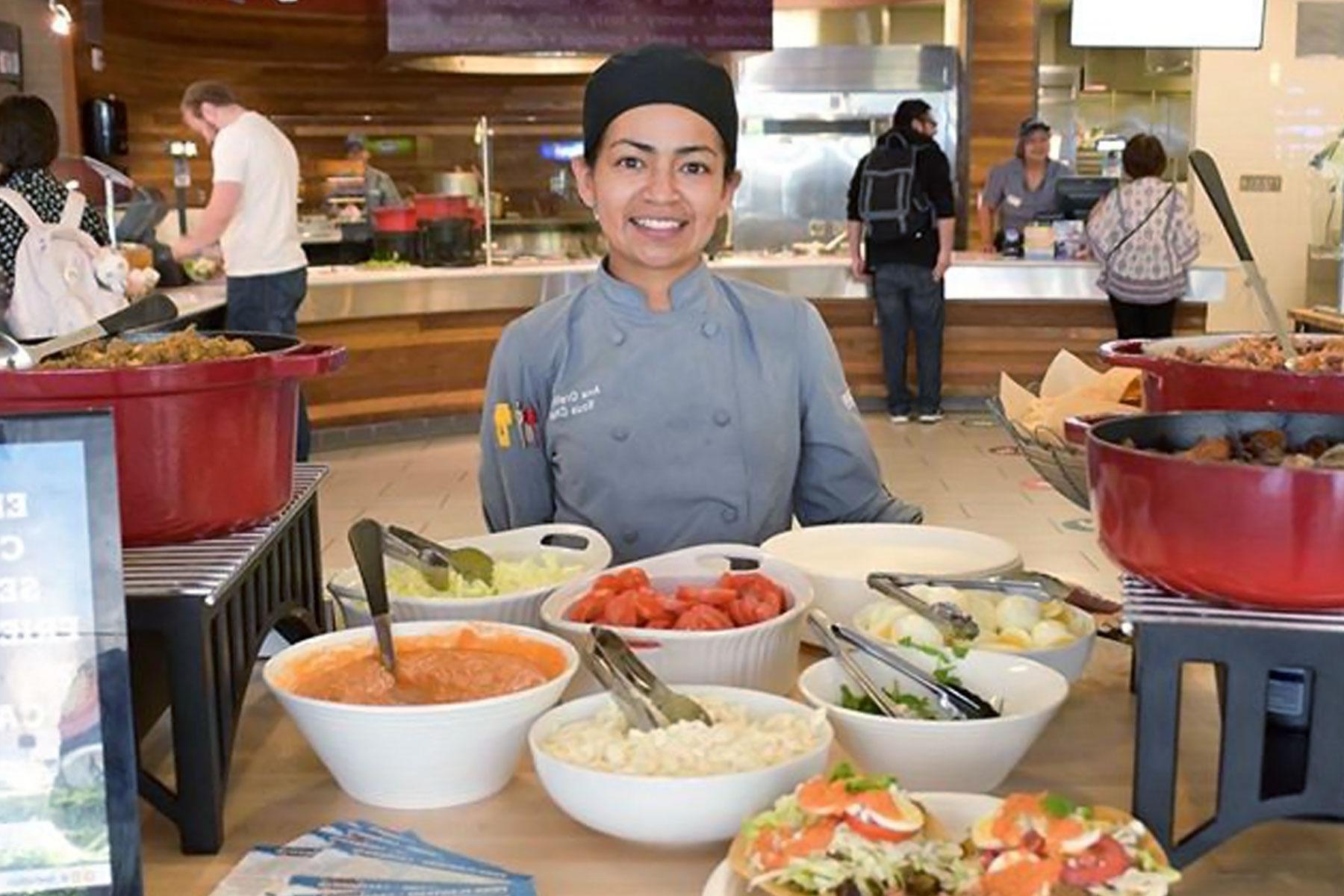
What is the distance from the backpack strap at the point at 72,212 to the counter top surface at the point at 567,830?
13.2 feet

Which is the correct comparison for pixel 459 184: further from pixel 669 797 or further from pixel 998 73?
pixel 669 797

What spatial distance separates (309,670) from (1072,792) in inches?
29.0

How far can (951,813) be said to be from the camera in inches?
44.8

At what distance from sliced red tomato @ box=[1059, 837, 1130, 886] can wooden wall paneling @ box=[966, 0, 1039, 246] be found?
9.80m

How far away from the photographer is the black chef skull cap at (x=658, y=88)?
6.14 ft

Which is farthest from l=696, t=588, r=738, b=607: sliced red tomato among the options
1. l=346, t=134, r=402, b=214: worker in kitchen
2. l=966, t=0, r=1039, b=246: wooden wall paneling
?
l=966, t=0, r=1039, b=246: wooden wall paneling

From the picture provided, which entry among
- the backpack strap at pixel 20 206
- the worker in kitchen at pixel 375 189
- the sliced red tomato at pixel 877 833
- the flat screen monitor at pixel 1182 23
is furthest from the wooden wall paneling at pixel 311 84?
the sliced red tomato at pixel 877 833

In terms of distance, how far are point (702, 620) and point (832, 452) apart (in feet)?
2.46

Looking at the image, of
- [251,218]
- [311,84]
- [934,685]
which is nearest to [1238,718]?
[934,685]

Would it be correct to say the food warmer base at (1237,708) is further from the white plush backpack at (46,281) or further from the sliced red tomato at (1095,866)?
the white plush backpack at (46,281)

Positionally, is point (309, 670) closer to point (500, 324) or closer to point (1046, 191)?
point (500, 324)

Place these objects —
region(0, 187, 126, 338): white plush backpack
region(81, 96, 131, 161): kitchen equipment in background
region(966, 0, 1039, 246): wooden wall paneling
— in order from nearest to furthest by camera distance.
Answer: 1. region(0, 187, 126, 338): white plush backpack
2. region(81, 96, 131, 161): kitchen equipment in background
3. region(966, 0, 1039, 246): wooden wall paneling

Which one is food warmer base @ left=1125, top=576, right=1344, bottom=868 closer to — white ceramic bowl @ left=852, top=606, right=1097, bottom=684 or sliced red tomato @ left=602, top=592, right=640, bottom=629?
white ceramic bowl @ left=852, top=606, right=1097, bottom=684

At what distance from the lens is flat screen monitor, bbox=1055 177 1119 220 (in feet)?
27.7
